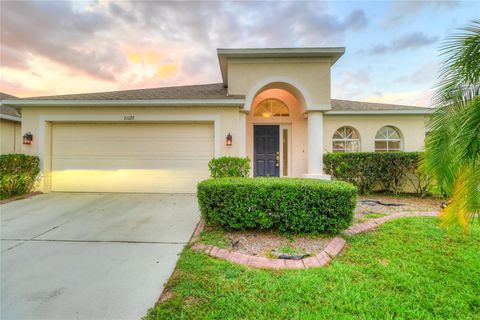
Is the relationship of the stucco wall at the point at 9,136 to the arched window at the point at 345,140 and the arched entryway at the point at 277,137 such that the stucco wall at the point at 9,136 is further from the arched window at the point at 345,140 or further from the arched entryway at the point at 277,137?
the arched window at the point at 345,140

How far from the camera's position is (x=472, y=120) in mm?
2135

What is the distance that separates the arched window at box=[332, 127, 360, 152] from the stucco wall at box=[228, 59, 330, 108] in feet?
8.15

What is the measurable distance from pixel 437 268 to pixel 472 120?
2039 mm

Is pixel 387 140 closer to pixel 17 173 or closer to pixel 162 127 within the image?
pixel 162 127

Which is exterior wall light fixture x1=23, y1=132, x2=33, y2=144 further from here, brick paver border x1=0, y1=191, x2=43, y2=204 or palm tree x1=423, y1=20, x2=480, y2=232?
palm tree x1=423, y1=20, x2=480, y2=232

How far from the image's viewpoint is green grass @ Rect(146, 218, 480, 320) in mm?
1955

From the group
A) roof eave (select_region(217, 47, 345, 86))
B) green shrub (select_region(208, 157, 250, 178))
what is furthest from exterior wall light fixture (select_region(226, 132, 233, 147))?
roof eave (select_region(217, 47, 345, 86))

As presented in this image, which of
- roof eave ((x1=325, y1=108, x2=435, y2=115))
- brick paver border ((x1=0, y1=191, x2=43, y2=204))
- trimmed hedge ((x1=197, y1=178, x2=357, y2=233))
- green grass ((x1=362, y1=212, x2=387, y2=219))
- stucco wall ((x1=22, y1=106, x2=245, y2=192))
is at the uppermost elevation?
roof eave ((x1=325, y1=108, x2=435, y2=115))

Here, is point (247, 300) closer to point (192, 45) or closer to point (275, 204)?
point (275, 204)

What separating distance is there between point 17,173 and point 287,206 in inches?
342

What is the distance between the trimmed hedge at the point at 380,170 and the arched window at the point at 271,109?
2.97m

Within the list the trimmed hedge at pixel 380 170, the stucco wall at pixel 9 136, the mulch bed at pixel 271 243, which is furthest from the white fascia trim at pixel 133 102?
the trimmed hedge at pixel 380 170

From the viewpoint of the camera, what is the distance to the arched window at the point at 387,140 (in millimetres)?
9117

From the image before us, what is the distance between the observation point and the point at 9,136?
866 cm
